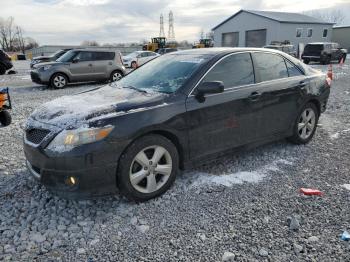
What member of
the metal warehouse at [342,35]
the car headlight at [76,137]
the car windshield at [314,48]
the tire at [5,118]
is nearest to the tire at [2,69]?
the tire at [5,118]

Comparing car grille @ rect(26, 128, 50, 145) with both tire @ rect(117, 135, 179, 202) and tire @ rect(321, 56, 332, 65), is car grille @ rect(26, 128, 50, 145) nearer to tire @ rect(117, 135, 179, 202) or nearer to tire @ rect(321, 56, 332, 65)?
tire @ rect(117, 135, 179, 202)

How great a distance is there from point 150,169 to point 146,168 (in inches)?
2.1

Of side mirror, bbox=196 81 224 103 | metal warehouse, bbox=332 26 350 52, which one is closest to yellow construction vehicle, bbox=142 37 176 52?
metal warehouse, bbox=332 26 350 52

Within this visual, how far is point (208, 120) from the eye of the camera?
3.82 m

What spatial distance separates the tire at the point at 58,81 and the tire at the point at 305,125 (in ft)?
35.2

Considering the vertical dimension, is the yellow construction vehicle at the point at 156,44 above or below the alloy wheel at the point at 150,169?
above

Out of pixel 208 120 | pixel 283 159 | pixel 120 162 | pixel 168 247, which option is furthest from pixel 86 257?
pixel 283 159

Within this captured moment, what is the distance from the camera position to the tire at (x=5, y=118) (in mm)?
6660

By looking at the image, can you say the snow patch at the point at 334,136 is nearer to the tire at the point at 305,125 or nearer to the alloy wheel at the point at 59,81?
the tire at the point at 305,125

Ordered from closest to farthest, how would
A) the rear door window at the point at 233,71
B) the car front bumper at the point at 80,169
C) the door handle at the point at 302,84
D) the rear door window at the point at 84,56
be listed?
the car front bumper at the point at 80,169, the rear door window at the point at 233,71, the door handle at the point at 302,84, the rear door window at the point at 84,56

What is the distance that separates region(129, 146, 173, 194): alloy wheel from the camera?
3.37 metres

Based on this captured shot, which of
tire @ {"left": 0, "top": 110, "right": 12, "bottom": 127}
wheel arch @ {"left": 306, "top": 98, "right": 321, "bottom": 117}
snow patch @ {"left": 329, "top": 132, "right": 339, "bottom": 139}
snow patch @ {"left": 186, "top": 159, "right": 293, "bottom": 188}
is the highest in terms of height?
wheel arch @ {"left": 306, "top": 98, "right": 321, "bottom": 117}

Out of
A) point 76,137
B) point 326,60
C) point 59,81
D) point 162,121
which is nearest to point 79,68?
point 59,81

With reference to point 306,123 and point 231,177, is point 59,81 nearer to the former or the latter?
point 306,123
